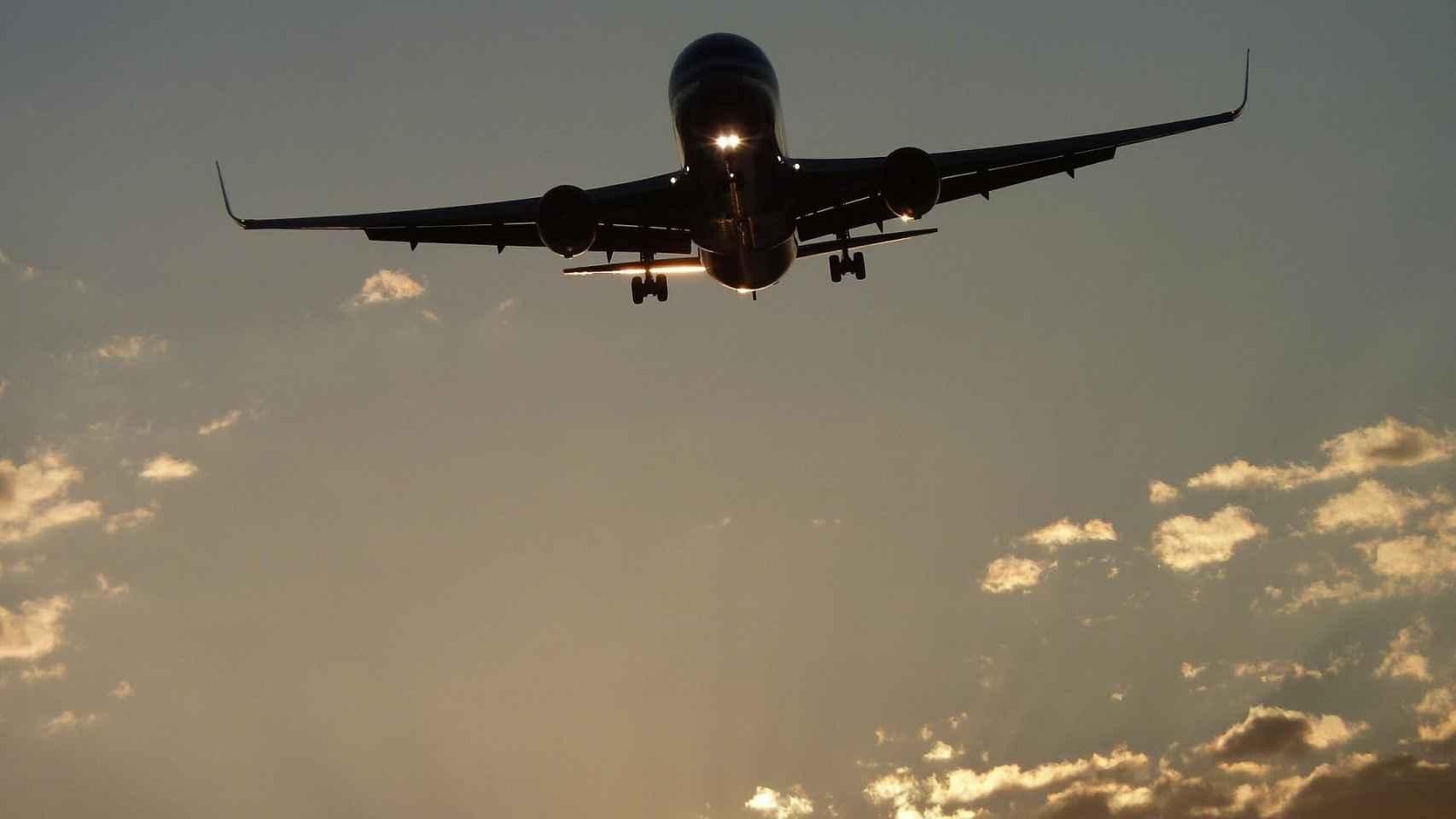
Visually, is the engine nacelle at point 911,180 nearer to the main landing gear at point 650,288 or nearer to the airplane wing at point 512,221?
the airplane wing at point 512,221

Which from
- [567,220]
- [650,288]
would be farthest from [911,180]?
[650,288]

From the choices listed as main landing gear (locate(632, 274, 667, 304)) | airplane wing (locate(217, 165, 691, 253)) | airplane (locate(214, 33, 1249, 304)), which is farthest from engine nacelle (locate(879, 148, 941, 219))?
main landing gear (locate(632, 274, 667, 304))

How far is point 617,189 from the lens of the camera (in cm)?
4122

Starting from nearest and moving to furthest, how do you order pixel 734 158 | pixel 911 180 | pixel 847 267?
pixel 911 180 < pixel 734 158 < pixel 847 267

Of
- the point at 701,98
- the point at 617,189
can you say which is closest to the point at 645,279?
the point at 617,189

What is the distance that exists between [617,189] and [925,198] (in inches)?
317

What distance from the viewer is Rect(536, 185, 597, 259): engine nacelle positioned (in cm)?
3828

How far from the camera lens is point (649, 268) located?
4078cm

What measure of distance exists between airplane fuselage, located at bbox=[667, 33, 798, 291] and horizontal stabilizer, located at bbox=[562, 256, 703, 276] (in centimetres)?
51

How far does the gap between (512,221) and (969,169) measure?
11.5 m

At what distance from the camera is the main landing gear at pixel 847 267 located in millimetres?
46594

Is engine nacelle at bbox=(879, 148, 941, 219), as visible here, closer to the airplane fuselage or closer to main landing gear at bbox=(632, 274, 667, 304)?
the airplane fuselage

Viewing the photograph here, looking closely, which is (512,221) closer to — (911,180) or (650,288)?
(650,288)

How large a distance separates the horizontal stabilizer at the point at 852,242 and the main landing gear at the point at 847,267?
452cm
